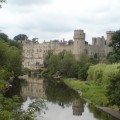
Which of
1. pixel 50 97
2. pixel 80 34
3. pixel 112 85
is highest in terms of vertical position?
pixel 80 34

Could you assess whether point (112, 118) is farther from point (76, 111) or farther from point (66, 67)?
point (66, 67)

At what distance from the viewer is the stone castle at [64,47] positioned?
93.9 metres

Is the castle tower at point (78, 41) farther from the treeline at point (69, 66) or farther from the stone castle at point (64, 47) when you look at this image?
the treeline at point (69, 66)

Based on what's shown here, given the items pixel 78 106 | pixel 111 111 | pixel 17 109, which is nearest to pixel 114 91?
pixel 111 111

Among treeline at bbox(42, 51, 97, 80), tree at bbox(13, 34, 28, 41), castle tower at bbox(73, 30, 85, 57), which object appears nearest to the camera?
treeline at bbox(42, 51, 97, 80)

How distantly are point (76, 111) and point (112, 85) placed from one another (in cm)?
441

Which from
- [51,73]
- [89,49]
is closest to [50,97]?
[51,73]

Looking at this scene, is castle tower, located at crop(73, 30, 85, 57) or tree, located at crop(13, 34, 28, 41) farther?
tree, located at crop(13, 34, 28, 41)

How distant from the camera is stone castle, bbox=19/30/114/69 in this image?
3698 inches

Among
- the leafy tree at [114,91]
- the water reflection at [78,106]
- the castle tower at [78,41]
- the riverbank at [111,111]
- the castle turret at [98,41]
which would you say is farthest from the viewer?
the castle turret at [98,41]

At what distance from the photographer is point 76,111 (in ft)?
86.5

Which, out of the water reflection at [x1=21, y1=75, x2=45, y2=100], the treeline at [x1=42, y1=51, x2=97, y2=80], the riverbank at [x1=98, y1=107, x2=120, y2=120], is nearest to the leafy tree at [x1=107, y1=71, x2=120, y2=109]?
the riverbank at [x1=98, y1=107, x2=120, y2=120]

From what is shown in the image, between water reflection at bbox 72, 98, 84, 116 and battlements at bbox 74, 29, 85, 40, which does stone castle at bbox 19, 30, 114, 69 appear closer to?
battlements at bbox 74, 29, 85, 40

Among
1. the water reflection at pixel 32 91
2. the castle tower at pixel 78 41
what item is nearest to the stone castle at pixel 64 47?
the castle tower at pixel 78 41
